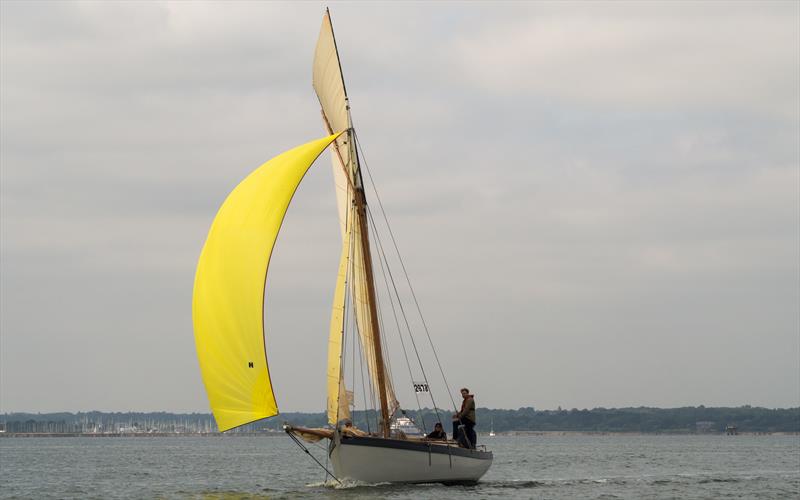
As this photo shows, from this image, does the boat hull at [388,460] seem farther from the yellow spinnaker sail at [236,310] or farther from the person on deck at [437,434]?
the yellow spinnaker sail at [236,310]

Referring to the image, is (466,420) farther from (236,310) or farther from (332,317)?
(236,310)

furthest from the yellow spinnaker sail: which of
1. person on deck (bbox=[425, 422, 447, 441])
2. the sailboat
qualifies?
person on deck (bbox=[425, 422, 447, 441])

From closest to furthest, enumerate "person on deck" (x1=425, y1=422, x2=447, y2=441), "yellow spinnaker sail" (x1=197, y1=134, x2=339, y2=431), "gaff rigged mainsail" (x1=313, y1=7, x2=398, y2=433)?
1. "yellow spinnaker sail" (x1=197, y1=134, x2=339, y2=431)
2. "gaff rigged mainsail" (x1=313, y1=7, x2=398, y2=433)
3. "person on deck" (x1=425, y1=422, x2=447, y2=441)

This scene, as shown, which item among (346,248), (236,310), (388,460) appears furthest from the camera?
(346,248)

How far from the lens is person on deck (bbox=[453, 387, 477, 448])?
37781 mm

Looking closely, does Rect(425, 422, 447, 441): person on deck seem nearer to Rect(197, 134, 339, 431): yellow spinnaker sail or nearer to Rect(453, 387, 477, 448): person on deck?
Rect(453, 387, 477, 448): person on deck

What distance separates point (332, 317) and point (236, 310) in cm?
608

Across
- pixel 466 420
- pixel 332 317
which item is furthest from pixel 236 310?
pixel 466 420

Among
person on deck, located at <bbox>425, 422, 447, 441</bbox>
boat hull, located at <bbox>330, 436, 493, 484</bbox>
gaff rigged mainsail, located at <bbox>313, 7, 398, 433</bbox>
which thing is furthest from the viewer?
person on deck, located at <bbox>425, 422, 447, 441</bbox>

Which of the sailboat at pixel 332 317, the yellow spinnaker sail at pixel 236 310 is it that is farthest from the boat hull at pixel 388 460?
the yellow spinnaker sail at pixel 236 310

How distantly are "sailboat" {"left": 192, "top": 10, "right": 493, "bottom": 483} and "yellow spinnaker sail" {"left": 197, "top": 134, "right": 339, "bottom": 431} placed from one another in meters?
0.03

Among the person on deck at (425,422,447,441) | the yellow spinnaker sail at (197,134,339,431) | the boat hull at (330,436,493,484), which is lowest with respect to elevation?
the boat hull at (330,436,493,484)

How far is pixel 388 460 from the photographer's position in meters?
34.6

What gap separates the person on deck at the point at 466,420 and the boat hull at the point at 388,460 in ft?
5.26
